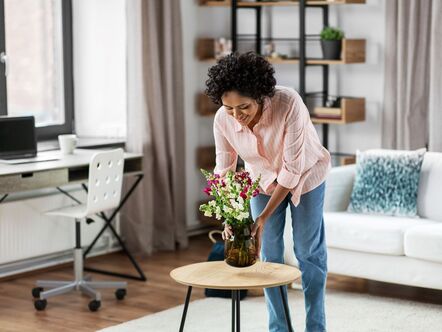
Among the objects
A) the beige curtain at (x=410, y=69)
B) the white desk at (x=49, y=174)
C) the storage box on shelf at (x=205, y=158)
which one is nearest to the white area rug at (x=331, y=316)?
the white desk at (x=49, y=174)

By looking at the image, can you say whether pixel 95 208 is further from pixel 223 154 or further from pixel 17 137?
pixel 223 154

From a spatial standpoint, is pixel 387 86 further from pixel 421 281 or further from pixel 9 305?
pixel 9 305

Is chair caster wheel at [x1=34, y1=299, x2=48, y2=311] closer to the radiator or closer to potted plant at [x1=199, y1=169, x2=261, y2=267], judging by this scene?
the radiator

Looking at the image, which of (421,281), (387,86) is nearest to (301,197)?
(421,281)

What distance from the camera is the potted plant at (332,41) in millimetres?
5902

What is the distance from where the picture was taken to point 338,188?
520cm

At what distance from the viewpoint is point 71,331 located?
4.34 meters

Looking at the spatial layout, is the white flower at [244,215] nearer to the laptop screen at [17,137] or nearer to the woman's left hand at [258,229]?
the woman's left hand at [258,229]

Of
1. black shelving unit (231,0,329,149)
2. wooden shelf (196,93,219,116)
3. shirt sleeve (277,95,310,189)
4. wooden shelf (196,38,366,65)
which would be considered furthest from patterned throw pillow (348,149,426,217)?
shirt sleeve (277,95,310,189)

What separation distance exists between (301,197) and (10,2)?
9.34ft

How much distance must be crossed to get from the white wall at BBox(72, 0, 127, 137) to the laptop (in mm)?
975

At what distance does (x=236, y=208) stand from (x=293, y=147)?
0.32 m

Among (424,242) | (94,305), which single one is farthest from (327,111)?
(94,305)

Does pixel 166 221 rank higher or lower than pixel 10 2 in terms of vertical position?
lower
